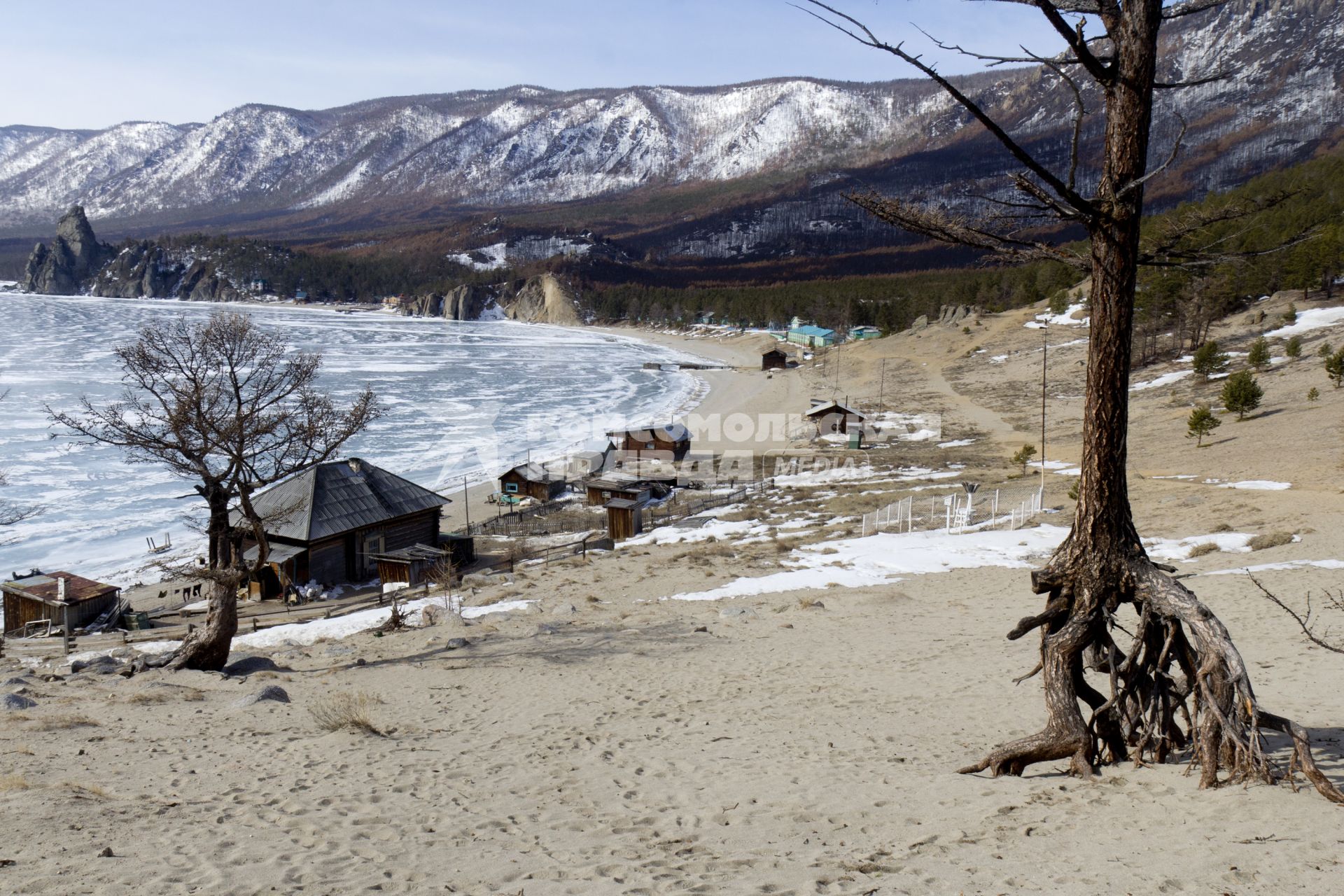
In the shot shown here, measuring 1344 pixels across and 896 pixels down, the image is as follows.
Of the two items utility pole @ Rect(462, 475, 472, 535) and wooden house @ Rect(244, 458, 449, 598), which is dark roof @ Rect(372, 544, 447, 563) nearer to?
wooden house @ Rect(244, 458, 449, 598)

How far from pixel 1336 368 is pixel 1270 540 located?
2131 cm

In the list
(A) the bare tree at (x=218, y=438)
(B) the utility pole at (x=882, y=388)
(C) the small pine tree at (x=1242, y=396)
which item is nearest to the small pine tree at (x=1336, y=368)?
(C) the small pine tree at (x=1242, y=396)

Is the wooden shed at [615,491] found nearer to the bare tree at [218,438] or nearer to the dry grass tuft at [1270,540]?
the bare tree at [218,438]

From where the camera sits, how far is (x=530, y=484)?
32125 millimetres

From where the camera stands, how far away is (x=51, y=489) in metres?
32.7

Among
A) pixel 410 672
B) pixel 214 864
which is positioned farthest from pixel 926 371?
pixel 214 864

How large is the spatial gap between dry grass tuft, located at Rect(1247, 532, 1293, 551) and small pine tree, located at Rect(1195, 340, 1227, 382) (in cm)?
2864

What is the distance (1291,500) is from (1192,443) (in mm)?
12102

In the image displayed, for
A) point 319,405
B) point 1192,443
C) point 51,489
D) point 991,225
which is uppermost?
point 991,225

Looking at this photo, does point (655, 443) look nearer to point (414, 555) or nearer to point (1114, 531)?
point (414, 555)

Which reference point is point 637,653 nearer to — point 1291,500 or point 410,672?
point 410,672

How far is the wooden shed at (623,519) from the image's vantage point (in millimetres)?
25547

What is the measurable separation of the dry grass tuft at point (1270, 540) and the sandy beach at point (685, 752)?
5.9 inches

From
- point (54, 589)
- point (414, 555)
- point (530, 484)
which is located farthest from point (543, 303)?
point (54, 589)
